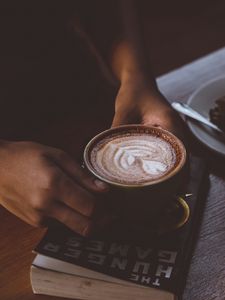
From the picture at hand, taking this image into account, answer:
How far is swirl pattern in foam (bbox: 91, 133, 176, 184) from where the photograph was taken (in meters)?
0.78

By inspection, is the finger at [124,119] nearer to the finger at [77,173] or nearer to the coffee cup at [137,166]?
the coffee cup at [137,166]

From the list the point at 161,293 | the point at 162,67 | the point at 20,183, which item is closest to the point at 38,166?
the point at 20,183

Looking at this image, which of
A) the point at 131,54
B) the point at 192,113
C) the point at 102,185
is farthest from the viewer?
the point at 131,54

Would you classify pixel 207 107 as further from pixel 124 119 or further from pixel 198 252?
pixel 198 252

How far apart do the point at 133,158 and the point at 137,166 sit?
0.03m

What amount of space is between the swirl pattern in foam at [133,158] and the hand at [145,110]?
99mm

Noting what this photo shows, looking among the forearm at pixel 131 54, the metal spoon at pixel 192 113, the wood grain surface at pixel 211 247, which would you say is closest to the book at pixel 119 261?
the wood grain surface at pixel 211 247

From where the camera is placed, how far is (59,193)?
0.77 meters

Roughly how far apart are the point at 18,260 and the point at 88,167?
9.0 inches

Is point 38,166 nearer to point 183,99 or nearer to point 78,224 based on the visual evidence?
point 78,224

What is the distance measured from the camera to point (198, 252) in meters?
0.82

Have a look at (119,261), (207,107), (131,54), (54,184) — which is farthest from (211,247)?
(131,54)

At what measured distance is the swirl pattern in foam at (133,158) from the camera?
779 mm

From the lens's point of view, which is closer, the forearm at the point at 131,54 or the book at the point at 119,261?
the book at the point at 119,261
